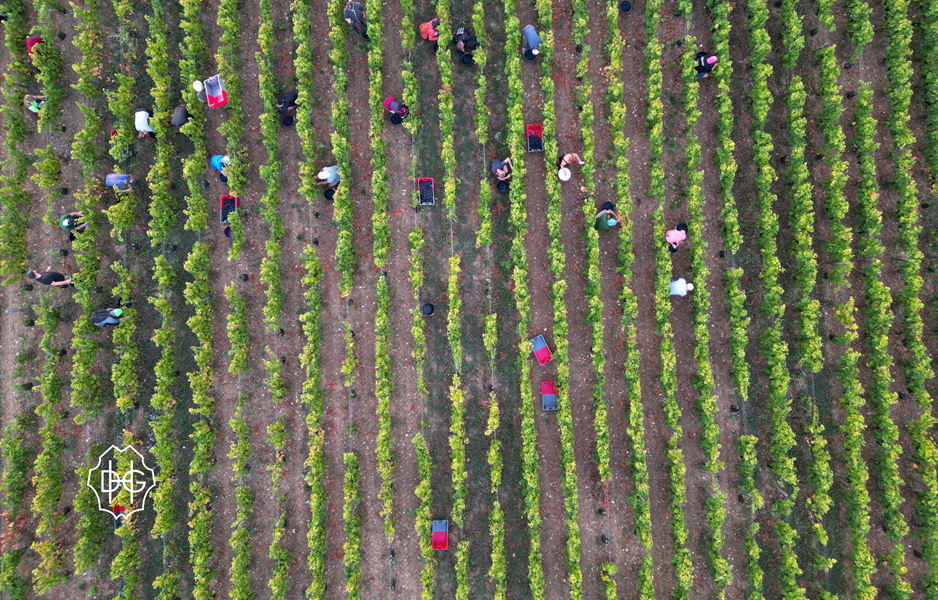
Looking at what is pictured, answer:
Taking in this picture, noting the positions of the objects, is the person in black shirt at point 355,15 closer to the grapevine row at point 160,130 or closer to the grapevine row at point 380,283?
the grapevine row at point 380,283

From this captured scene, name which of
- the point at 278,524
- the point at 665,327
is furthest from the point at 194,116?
the point at 665,327

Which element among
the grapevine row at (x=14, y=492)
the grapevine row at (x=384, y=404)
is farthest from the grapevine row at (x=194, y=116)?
the grapevine row at (x=14, y=492)

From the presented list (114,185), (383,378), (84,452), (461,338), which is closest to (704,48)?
(461,338)

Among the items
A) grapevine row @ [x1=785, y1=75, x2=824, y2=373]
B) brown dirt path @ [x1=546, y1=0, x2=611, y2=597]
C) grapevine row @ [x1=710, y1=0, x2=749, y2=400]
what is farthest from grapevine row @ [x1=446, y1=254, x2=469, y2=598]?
grapevine row @ [x1=785, y1=75, x2=824, y2=373]

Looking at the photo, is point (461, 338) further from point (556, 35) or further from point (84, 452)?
point (84, 452)

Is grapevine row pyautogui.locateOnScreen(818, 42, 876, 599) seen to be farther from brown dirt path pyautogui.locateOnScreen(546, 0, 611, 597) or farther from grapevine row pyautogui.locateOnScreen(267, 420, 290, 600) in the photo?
grapevine row pyautogui.locateOnScreen(267, 420, 290, 600)
